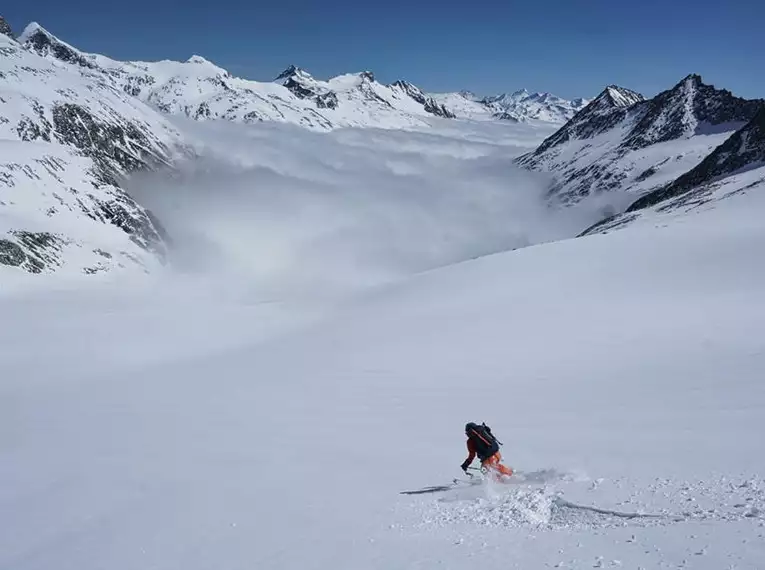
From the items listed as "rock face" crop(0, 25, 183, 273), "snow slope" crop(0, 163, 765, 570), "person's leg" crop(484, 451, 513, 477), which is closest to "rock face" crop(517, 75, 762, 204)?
"rock face" crop(0, 25, 183, 273)

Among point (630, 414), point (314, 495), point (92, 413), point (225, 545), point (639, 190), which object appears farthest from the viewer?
point (639, 190)

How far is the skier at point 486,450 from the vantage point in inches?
437

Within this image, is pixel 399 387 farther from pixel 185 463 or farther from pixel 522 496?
pixel 522 496

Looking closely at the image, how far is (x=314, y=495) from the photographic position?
37.5ft

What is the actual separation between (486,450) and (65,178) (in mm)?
105459

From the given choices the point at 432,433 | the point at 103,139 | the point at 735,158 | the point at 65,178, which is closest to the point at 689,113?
the point at 735,158

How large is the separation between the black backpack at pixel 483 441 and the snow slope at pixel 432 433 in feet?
2.46

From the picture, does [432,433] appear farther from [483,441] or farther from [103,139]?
[103,139]

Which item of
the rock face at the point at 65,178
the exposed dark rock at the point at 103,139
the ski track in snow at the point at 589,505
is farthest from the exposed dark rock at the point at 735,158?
the exposed dark rock at the point at 103,139

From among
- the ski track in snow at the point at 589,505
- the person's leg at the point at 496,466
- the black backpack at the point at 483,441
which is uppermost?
the black backpack at the point at 483,441

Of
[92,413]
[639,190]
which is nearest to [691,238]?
[92,413]

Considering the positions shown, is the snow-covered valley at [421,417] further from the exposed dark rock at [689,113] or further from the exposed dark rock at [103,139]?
the exposed dark rock at [689,113]

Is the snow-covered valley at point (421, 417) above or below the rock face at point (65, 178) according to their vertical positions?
below

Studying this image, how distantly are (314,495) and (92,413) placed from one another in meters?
13.7
